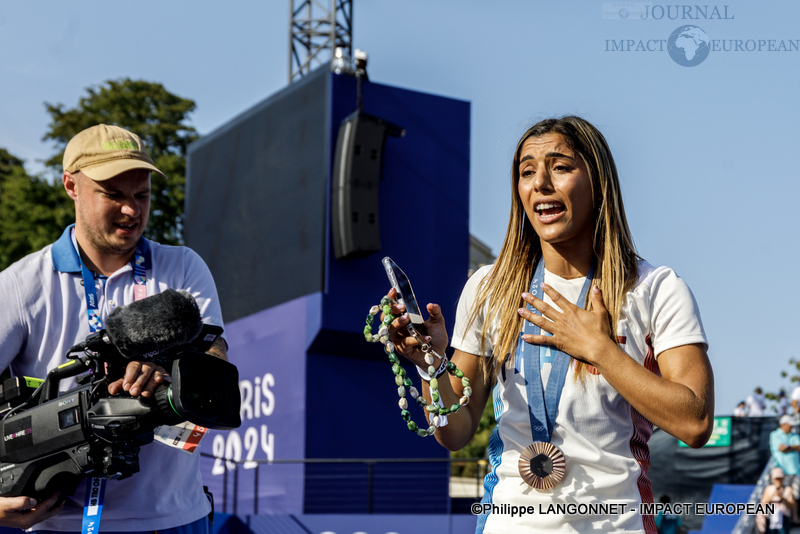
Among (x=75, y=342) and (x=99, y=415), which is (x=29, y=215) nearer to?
(x=75, y=342)

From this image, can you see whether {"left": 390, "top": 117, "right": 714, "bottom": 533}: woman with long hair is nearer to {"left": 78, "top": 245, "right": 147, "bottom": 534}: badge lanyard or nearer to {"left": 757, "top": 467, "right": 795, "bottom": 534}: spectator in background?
{"left": 78, "top": 245, "right": 147, "bottom": 534}: badge lanyard

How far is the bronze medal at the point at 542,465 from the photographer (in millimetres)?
2143

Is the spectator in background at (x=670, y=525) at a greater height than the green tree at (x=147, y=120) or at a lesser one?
lesser

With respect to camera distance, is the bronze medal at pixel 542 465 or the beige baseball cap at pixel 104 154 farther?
the beige baseball cap at pixel 104 154

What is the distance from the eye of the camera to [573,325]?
2.19 metres

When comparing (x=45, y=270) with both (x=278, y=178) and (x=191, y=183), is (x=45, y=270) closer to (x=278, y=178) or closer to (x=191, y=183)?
(x=278, y=178)

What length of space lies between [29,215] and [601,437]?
22225 millimetres

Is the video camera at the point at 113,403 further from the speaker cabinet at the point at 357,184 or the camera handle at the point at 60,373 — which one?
the speaker cabinet at the point at 357,184

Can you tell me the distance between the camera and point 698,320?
2.17m

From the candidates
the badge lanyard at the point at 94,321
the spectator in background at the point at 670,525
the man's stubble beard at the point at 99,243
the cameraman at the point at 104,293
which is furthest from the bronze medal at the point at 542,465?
the spectator in background at the point at 670,525

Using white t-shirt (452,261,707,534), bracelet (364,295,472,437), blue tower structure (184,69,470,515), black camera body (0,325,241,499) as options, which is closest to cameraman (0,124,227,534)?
black camera body (0,325,241,499)

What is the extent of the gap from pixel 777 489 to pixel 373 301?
19.5 ft

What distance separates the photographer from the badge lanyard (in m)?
2.62

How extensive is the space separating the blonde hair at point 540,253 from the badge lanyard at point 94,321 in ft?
4.00
